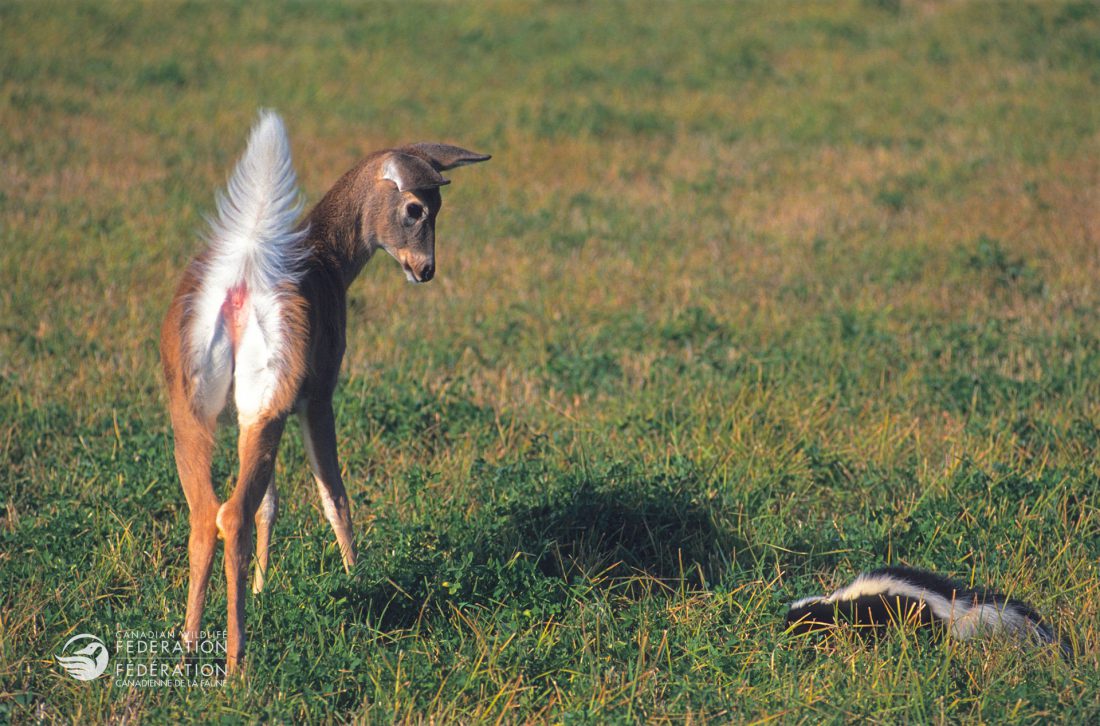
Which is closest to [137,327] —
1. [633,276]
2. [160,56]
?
[633,276]

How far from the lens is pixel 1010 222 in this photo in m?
10.4

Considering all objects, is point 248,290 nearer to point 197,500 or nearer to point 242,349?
point 242,349

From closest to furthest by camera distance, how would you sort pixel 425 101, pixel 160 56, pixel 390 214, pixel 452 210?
pixel 390 214
pixel 452 210
pixel 425 101
pixel 160 56

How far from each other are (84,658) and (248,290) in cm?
154

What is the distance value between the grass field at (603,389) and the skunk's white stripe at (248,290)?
1.01 metres

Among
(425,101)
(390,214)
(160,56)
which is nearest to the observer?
(390,214)

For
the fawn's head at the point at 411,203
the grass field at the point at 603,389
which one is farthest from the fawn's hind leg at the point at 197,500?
the fawn's head at the point at 411,203

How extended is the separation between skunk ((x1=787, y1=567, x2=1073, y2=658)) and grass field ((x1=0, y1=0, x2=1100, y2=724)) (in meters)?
0.11

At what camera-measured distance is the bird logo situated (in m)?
4.12

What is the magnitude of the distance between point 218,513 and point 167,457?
2077mm

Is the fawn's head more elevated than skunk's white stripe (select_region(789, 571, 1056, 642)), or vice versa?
the fawn's head

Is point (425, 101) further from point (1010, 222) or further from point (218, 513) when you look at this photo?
point (218, 513)

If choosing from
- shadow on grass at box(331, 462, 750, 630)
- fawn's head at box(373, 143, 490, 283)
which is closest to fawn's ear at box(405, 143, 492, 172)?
fawn's head at box(373, 143, 490, 283)

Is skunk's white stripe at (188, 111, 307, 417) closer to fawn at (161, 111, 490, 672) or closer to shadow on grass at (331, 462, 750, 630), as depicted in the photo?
fawn at (161, 111, 490, 672)
